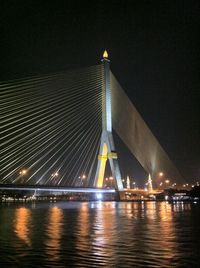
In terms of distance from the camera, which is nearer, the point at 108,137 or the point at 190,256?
the point at 190,256

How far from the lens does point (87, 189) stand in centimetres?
4516

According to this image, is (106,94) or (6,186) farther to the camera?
(106,94)

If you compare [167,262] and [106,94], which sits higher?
[106,94]

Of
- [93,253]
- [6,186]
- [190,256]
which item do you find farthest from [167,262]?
[6,186]

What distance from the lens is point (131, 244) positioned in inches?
423

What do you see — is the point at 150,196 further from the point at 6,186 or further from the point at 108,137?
the point at 6,186

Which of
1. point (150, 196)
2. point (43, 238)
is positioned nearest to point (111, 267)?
point (43, 238)

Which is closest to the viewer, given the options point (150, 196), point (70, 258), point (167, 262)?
point (167, 262)

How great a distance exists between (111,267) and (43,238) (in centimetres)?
514

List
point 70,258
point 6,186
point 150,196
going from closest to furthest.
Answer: point 70,258, point 6,186, point 150,196

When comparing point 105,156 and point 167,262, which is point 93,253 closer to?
point 167,262

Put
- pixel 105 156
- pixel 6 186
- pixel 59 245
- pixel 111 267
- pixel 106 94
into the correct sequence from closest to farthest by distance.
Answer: pixel 111 267 < pixel 59 245 < pixel 6 186 < pixel 106 94 < pixel 105 156

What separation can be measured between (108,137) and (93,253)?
35485mm

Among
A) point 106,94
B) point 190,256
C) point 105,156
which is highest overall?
point 106,94
